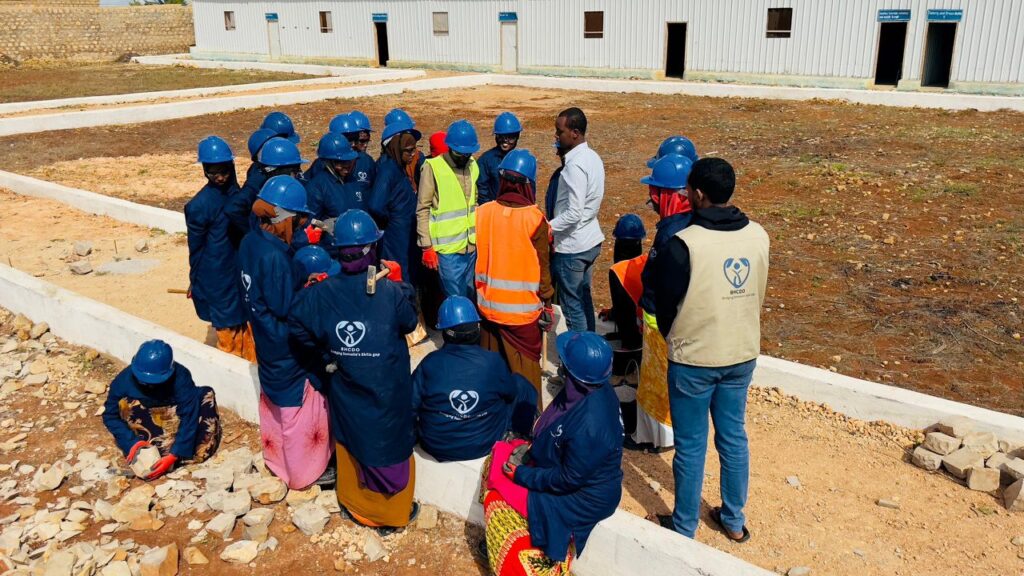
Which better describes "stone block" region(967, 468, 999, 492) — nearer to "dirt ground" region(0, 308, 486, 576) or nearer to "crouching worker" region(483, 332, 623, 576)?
"crouching worker" region(483, 332, 623, 576)

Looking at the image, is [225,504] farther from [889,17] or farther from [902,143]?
[889,17]

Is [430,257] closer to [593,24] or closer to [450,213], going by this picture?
[450,213]

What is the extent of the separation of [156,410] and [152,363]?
0.37 metres

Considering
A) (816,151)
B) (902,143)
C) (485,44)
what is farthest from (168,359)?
(485,44)

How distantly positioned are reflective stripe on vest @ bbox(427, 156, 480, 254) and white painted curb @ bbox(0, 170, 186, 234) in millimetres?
5968

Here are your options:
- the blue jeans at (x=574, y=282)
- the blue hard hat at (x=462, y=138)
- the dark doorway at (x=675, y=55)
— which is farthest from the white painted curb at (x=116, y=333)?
the dark doorway at (x=675, y=55)

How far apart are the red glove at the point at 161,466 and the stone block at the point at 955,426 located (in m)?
4.77

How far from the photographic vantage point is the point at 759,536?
4203 millimetres

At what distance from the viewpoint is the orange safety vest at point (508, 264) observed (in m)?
4.89

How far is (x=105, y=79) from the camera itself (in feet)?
109

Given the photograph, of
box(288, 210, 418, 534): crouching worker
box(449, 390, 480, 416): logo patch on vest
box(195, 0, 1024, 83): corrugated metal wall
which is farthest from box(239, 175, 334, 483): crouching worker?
box(195, 0, 1024, 83): corrugated metal wall

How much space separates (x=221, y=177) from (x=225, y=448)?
1928 mm

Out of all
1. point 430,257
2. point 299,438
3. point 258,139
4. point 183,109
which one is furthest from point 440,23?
point 299,438

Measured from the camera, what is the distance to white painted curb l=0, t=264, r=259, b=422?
18.6 feet
